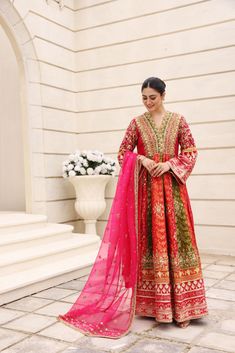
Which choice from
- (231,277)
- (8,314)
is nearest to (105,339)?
(8,314)

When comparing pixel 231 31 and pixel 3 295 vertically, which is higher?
pixel 231 31

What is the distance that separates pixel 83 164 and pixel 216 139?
1.58m

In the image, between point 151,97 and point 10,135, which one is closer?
point 151,97

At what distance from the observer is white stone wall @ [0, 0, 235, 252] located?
4.75 metres

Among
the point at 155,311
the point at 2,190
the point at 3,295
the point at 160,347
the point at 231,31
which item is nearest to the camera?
the point at 160,347

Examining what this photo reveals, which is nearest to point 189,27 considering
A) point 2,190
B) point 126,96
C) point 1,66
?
point 126,96

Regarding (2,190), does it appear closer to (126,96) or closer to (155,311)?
(126,96)

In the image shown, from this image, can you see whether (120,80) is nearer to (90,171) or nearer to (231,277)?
(90,171)

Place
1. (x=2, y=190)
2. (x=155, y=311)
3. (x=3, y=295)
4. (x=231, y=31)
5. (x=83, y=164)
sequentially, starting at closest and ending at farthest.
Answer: (x=155, y=311) → (x=3, y=295) → (x=231, y=31) → (x=83, y=164) → (x=2, y=190)

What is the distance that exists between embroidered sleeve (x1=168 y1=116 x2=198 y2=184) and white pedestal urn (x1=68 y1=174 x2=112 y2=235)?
2.41 m

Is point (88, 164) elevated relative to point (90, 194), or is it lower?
elevated

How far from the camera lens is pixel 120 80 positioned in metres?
5.42

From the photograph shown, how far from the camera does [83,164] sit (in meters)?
5.07

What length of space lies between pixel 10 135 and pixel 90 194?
1.49m
